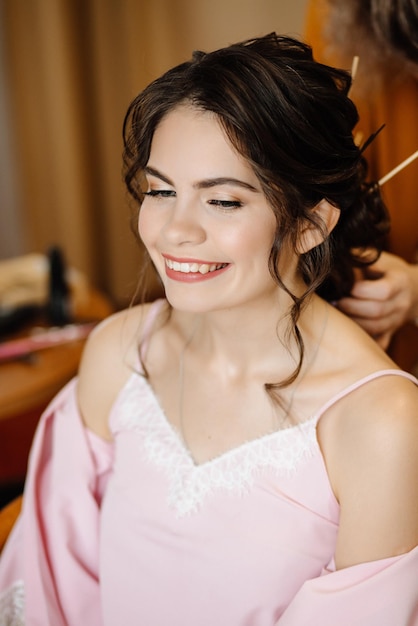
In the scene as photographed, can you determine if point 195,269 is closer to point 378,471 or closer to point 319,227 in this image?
point 319,227

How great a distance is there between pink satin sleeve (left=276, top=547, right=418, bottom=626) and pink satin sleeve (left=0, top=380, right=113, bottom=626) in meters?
0.44

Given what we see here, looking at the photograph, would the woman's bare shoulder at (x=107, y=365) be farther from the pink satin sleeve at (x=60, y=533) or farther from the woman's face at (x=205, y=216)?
the woman's face at (x=205, y=216)

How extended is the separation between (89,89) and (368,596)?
3.13 m

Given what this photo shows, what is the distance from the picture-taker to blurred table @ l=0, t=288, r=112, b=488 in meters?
1.83

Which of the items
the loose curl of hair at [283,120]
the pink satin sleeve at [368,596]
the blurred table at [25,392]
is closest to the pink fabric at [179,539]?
the pink satin sleeve at [368,596]

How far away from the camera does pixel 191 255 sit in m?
0.97

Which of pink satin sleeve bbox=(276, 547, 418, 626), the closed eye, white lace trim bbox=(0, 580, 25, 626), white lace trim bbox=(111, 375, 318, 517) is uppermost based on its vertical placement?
the closed eye

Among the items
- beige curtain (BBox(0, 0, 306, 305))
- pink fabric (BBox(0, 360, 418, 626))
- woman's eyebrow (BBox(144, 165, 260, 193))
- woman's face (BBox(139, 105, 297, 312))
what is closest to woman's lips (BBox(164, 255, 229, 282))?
woman's face (BBox(139, 105, 297, 312))

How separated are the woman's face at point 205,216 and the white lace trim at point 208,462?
22 centimetres

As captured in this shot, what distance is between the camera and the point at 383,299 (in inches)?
47.6

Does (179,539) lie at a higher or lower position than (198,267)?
lower

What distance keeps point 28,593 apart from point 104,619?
0.14 metres

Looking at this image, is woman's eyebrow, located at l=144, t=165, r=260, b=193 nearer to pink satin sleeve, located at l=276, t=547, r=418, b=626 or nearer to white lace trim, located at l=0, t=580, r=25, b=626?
pink satin sleeve, located at l=276, t=547, r=418, b=626

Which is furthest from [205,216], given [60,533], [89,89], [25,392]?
[89,89]
